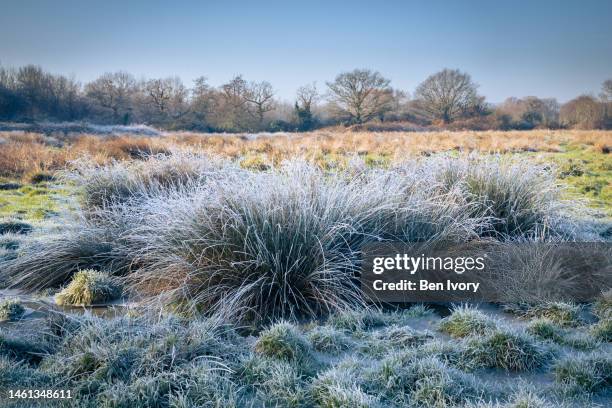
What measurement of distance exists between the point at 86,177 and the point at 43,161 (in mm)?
5458

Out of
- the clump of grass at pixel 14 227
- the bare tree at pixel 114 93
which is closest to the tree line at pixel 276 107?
the bare tree at pixel 114 93

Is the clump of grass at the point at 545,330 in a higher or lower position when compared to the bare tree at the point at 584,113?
lower

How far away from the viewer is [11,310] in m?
3.48

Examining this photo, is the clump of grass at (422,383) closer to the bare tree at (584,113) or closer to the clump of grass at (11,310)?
the clump of grass at (11,310)

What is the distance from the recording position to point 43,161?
1078 centimetres

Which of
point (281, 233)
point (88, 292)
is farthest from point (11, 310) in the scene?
point (281, 233)

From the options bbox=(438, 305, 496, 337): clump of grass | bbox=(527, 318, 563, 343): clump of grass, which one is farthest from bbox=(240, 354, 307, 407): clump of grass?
bbox=(527, 318, 563, 343): clump of grass

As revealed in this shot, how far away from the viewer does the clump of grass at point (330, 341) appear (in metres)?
2.94

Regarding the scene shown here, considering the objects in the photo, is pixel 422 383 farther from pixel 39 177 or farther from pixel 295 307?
pixel 39 177

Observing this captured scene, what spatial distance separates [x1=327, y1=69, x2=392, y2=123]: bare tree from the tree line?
0.04 m

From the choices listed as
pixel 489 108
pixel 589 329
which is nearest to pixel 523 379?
pixel 589 329

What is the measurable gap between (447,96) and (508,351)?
21.7 metres

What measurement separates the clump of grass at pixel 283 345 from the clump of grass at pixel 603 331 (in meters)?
1.72

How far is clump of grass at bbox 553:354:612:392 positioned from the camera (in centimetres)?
247
